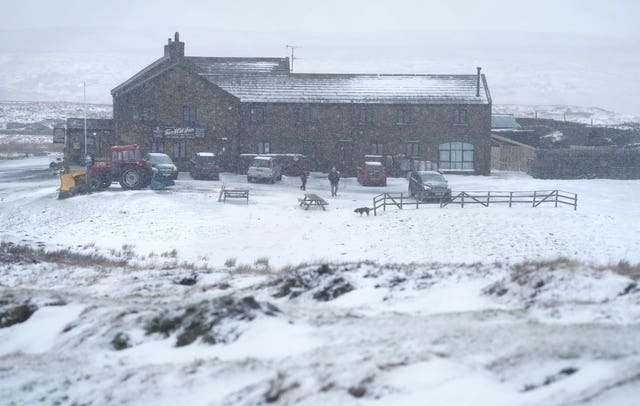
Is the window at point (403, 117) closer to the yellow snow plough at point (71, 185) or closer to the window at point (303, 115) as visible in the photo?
the window at point (303, 115)

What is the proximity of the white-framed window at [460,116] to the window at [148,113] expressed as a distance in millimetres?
22152

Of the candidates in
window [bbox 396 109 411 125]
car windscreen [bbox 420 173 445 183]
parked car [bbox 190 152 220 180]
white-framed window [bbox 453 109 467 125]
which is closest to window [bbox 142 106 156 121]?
parked car [bbox 190 152 220 180]

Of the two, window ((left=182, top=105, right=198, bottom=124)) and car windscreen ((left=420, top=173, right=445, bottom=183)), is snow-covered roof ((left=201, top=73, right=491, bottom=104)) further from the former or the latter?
car windscreen ((left=420, top=173, right=445, bottom=183))

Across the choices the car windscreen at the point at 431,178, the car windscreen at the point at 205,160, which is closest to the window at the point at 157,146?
the car windscreen at the point at 205,160

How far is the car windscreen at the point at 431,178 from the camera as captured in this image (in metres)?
38.9

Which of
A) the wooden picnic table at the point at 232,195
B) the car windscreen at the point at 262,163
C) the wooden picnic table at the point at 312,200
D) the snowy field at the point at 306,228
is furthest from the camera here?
the car windscreen at the point at 262,163

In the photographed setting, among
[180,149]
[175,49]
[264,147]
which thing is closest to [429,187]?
[264,147]

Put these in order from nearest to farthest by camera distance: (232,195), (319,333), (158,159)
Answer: (319,333)
(232,195)
(158,159)

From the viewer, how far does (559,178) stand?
52.3m

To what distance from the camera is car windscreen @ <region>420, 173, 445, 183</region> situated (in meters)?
38.9

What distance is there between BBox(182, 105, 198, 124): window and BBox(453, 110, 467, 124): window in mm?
19150

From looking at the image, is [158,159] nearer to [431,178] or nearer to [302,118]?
[302,118]

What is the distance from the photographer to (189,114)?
5328 centimetres

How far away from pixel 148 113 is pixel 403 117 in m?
18.8
